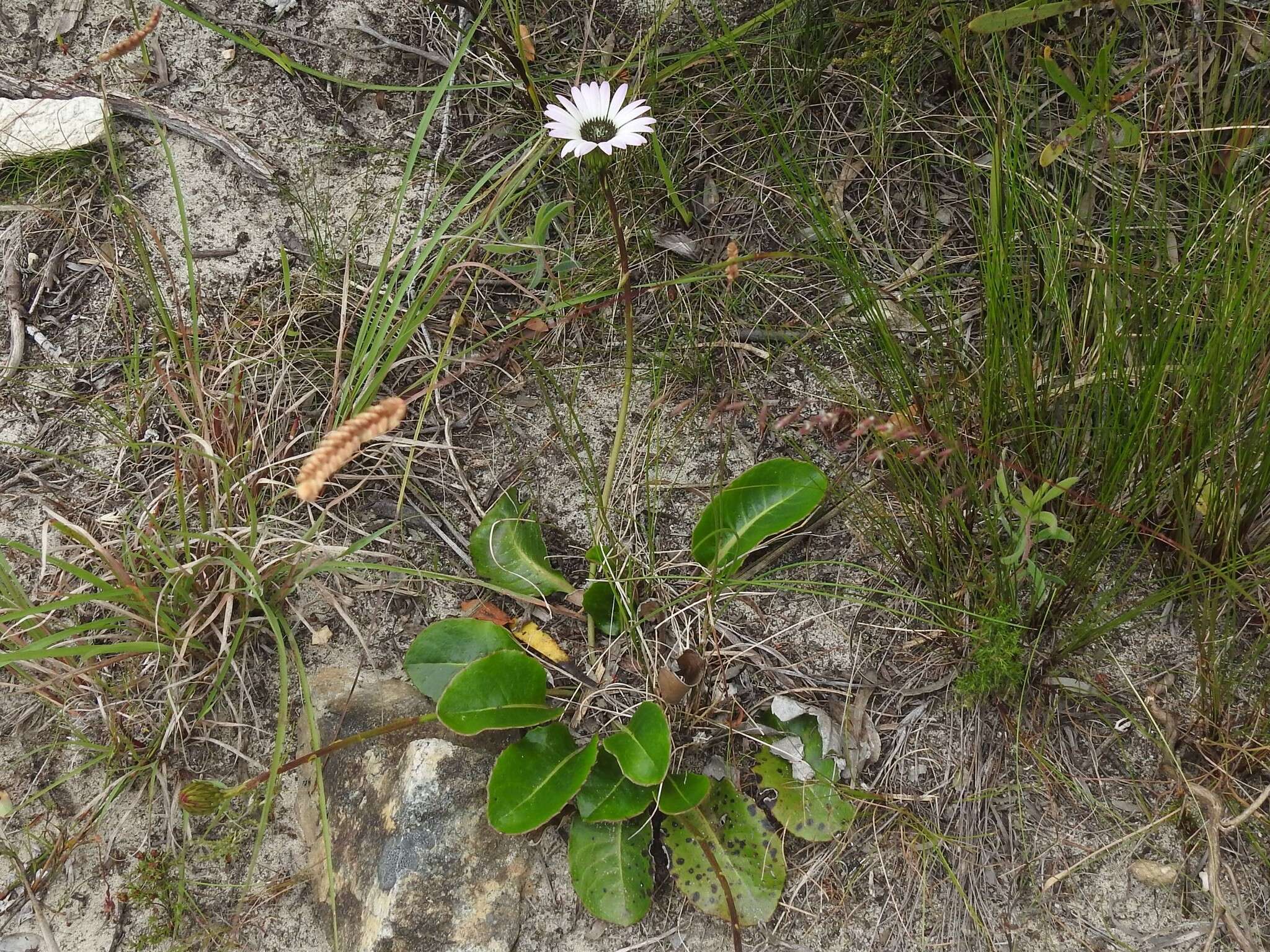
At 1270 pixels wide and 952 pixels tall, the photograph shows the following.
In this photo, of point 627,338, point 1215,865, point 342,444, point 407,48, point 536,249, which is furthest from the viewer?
point 407,48

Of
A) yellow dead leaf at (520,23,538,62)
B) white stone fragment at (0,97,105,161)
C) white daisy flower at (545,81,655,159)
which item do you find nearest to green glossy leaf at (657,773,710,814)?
white daisy flower at (545,81,655,159)

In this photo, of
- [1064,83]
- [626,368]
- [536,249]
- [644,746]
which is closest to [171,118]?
[536,249]

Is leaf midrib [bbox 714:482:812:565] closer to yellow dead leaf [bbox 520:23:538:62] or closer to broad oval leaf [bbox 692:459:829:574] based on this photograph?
broad oval leaf [bbox 692:459:829:574]

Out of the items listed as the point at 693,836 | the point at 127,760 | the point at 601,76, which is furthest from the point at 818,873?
the point at 601,76

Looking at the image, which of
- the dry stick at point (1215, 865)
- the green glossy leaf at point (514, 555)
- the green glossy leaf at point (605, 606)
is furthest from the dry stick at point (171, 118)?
the dry stick at point (1215, 865)

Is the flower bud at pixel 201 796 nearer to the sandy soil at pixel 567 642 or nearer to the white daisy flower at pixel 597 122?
the sandy soil at pixel 567 642

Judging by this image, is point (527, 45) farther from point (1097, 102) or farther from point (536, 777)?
point (536, 777)

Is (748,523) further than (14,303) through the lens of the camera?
No
